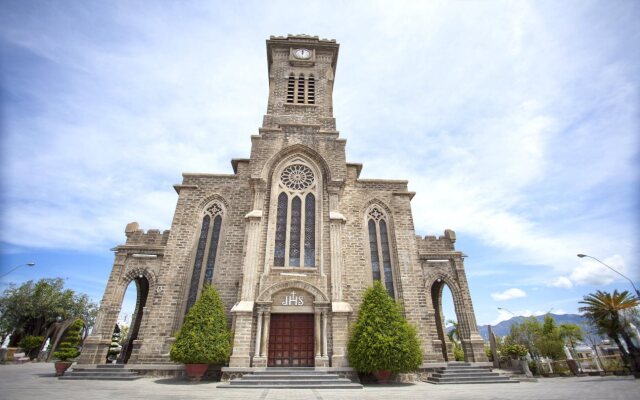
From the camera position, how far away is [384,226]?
63.2ft

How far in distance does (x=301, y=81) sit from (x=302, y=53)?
Result: 268 centimetres

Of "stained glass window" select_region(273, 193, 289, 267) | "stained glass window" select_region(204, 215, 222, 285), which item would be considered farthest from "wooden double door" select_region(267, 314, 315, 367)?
"stained glass window" select_region(204, 215, 222, 285)

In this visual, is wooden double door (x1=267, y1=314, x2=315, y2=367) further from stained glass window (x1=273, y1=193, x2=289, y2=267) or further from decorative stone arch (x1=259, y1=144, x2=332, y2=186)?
decorative stone arch (x1=259, y1=144, x2=332, y2=186)

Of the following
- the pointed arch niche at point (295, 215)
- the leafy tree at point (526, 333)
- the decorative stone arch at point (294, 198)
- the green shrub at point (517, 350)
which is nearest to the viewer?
the decorative stone arch at point (294, 198)

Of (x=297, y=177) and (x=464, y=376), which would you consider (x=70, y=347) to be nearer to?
(x=297, y=177)

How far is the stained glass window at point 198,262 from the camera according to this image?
16.8 meters

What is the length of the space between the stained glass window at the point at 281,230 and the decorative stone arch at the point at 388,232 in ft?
15.4

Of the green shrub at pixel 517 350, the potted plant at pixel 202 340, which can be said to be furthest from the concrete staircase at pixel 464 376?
the potted plant at pixel 202 340

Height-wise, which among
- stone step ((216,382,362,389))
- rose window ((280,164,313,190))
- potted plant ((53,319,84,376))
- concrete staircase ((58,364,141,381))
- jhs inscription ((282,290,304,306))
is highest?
rose window ((280,164,313,190))

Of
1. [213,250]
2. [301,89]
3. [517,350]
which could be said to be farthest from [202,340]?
[301,89]

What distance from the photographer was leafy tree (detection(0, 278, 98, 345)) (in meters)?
33.1

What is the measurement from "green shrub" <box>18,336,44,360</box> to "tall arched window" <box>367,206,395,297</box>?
35860 millimetres

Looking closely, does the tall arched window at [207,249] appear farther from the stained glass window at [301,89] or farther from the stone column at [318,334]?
the stained glass window at [301,89]

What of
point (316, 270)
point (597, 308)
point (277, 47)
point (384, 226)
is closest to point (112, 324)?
point (316, 270)
